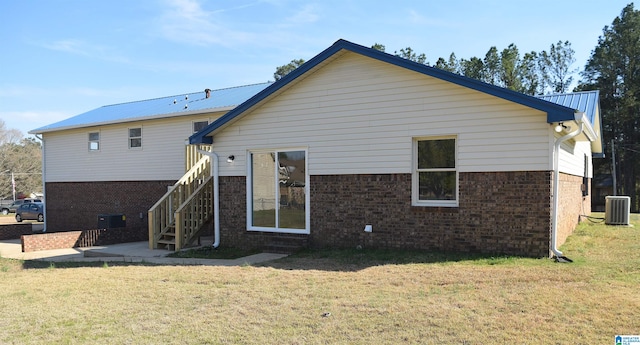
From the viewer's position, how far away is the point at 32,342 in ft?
16.4

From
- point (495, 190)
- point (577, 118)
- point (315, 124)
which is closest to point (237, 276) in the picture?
point (315, 124)

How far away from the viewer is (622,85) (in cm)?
3581

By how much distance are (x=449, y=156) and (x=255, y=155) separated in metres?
4.94

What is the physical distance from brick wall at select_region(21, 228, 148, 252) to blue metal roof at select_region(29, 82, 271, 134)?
4.82m

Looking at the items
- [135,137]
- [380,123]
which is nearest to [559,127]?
[380,123]

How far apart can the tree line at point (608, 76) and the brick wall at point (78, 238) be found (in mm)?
27916

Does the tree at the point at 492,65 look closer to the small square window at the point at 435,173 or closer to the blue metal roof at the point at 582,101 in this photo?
the blue metal roof at the point at 582,101

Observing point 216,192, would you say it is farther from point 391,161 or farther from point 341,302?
point 341,302

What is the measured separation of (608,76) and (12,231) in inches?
1567

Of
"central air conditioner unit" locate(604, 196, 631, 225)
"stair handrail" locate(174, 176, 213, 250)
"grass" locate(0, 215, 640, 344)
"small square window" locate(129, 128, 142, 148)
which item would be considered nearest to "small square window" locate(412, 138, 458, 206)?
"grass" locate(0, 215, 640, 344)

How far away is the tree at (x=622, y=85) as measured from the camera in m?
35.0

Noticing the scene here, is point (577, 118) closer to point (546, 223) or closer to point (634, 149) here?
point (546, 223)

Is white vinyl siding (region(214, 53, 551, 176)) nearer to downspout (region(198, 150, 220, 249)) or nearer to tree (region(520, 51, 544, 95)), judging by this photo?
downspout (region(198, 150, 220, 249))

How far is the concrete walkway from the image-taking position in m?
10.2
